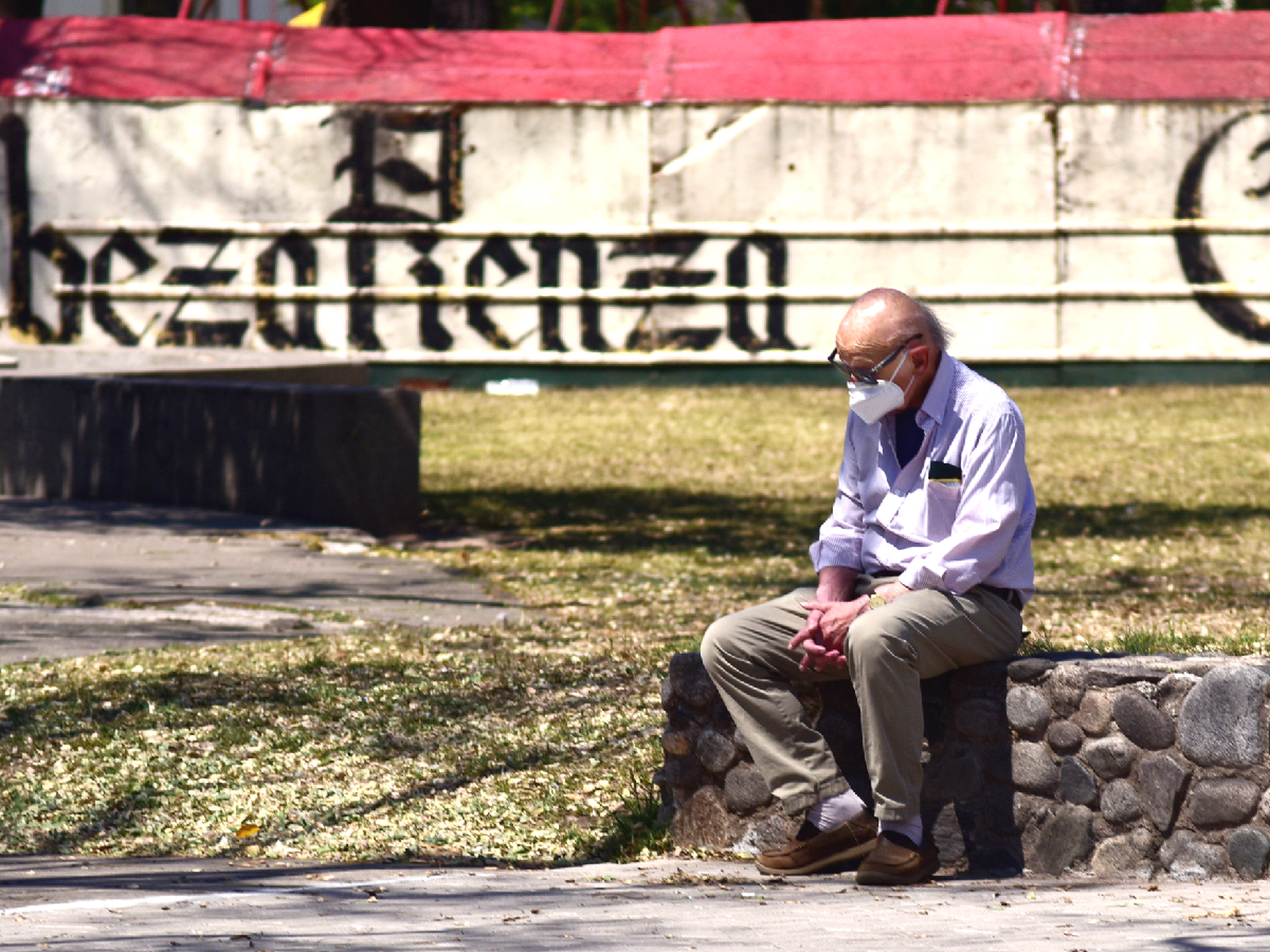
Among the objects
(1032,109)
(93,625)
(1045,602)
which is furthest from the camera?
(1032,109)

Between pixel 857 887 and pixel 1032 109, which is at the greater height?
pixel 1032 109

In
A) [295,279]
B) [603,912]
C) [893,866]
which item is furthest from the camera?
[295,279]

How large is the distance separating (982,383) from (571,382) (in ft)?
51.6

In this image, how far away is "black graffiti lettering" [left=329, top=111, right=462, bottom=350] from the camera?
20.5m

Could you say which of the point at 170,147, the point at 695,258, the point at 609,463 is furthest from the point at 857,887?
the point at 170,147

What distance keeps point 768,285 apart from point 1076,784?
1557 cm

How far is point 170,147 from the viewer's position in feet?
67.7

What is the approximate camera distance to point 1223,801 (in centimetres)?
475

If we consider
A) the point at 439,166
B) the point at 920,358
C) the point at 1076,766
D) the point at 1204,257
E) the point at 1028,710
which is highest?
the point at 439,166

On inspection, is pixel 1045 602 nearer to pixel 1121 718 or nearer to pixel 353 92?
→ pixel 1121 718

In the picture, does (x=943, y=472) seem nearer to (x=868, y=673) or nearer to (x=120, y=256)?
(x=868, y=673)

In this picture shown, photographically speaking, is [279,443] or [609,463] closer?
[279,443]

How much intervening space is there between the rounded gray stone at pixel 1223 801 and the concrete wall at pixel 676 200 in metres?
15.2

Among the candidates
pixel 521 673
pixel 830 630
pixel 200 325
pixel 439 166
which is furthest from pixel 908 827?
pixel 200 325
